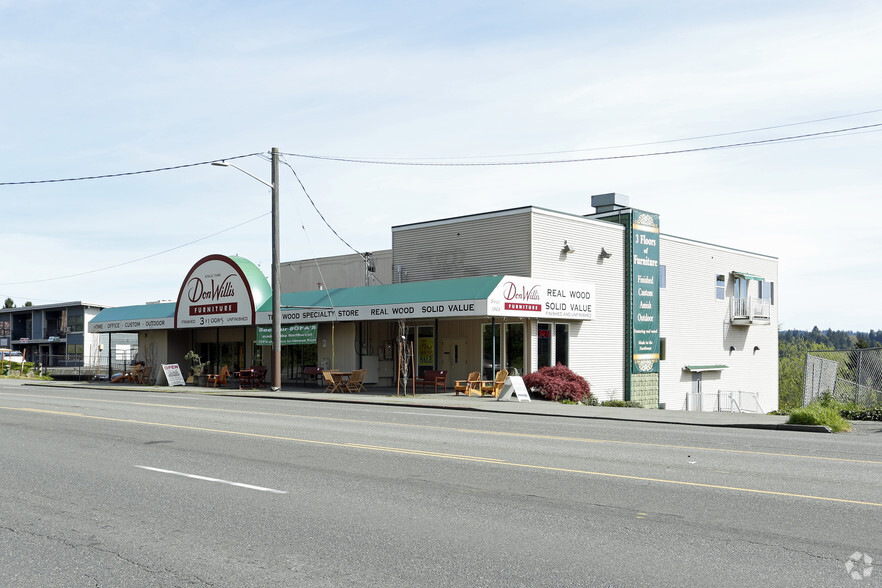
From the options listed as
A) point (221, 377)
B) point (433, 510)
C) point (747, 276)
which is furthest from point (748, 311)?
point (433, 510)

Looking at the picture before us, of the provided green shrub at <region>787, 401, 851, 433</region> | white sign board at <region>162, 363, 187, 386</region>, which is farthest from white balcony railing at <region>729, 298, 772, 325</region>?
white sign board at <region>162, 363, 187, 386</region>

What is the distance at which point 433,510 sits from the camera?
7617mm

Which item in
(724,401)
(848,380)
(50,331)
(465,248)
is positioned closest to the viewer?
(848,380)

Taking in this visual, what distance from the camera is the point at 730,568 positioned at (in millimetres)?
5711

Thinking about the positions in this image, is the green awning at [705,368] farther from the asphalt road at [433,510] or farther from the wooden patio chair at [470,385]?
the asphalt road at [433,510]

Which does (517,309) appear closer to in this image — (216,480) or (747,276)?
(216,480)

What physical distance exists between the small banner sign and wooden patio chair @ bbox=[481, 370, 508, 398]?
776 centimetres

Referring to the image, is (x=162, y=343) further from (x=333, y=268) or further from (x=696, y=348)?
(x=696, y=348)

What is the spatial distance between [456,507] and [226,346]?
33.3 meters

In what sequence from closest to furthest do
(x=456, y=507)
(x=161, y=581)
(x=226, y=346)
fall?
1. (x=161, y=581)
2. (x=456, y=507)
3. (x=226, y=346)

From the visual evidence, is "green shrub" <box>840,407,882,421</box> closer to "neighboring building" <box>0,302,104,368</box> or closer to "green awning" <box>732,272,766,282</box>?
"green awning" <box>732,272,766,282</box>

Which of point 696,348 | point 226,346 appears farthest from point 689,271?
point 226,346

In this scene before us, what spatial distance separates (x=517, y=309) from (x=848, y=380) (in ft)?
32.8

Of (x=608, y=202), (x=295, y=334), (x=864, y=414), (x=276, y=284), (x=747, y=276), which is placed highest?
(x=608, y=202)
